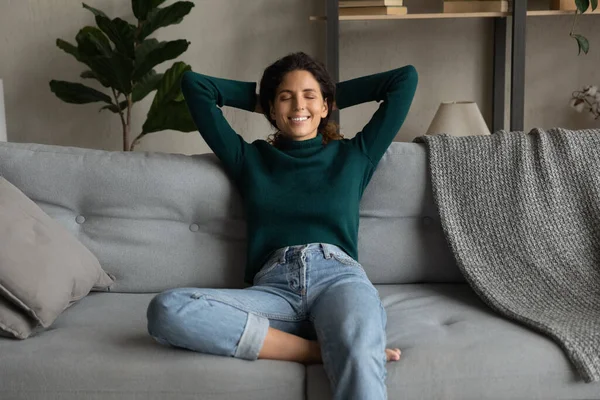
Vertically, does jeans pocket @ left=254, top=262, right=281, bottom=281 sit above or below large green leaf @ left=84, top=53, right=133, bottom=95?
below

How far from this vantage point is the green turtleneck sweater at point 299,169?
6.35ft

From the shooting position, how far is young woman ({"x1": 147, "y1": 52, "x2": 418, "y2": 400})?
1581mm

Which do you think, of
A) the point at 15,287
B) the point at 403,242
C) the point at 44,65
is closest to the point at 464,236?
the point at 403,242

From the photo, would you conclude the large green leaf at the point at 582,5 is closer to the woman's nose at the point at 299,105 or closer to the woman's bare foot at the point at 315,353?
the woman's nose at the point at 299,105

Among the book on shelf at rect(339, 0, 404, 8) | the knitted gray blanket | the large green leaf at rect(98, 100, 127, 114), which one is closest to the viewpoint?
the knitted gray blanket

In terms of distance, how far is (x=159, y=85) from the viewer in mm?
3354

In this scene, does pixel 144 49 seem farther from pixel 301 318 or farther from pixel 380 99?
pixel 301 318

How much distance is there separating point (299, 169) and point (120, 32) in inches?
63.4

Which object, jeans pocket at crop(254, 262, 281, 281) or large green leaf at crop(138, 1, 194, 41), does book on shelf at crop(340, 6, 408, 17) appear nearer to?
large green leaf at crop(138, 1, 194, 41)

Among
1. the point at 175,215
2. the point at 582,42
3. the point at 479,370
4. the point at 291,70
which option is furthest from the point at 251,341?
the point at 582,42

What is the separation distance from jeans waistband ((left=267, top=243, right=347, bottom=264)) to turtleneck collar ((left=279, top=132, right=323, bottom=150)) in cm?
29

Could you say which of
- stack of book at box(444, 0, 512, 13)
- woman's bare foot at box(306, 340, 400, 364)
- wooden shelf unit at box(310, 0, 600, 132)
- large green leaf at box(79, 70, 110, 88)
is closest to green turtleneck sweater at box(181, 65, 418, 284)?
woman's bare foot at box(306, 340, 400, 364)

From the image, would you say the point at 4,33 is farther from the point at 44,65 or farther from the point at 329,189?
the point at 329,189

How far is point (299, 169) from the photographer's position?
78.7 inches
